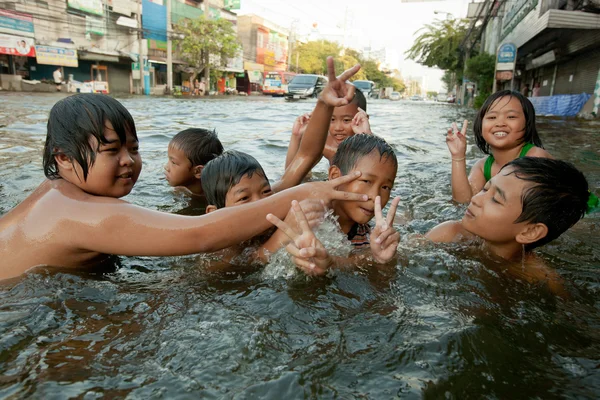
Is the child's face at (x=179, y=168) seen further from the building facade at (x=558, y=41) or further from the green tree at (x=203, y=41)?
the green tree at (x=203, y=41)

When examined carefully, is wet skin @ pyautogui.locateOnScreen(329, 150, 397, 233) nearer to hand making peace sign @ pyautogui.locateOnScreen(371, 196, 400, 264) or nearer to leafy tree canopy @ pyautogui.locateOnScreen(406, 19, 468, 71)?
hand making peace sign @ pyautogui.locateOnScreen(371, 196, 400, 264)

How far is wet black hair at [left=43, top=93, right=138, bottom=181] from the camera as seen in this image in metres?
1.90

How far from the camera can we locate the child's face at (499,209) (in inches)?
91.4

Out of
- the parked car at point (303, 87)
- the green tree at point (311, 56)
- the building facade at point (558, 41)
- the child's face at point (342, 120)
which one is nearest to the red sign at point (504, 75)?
the building facade at point (558, 41)

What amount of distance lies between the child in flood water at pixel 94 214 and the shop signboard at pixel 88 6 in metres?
26.7

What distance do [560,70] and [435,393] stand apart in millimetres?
21799

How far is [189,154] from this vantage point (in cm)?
380

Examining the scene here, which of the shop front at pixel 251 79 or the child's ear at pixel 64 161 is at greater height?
the shop front at pixel 251 79

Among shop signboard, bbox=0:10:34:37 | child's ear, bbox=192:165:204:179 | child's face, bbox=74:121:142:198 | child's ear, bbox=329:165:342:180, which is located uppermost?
shop signboard, bbox=0:10:34:37

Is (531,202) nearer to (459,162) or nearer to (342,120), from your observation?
(459,162)

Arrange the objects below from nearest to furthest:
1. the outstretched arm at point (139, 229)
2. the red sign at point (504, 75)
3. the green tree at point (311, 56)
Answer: the outstretched arm at point (139, 229) < the red sign at point (504, 75) < the green tree at point (311, 56)

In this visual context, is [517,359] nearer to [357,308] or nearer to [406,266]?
[357,308]

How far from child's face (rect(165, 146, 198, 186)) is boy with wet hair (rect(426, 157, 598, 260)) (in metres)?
2.43

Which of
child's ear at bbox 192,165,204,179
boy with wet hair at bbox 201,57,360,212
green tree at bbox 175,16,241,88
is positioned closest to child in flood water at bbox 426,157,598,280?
boy with wet hair at bbox 201,57,360,212
